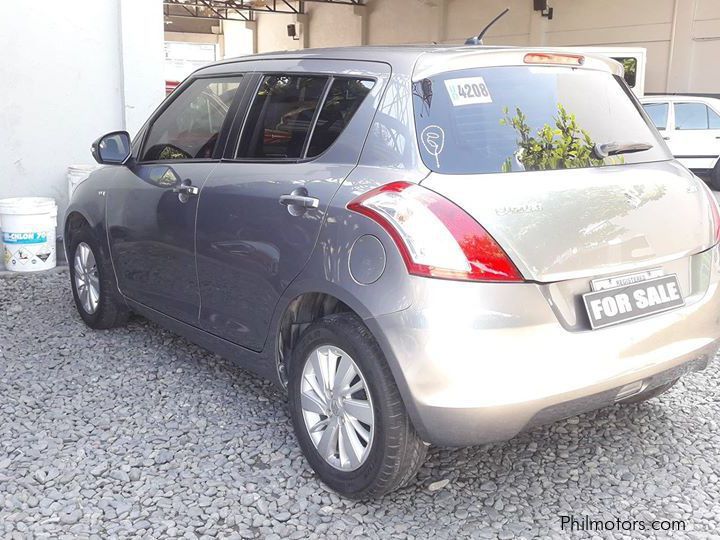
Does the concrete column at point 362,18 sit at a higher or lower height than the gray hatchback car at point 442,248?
higher

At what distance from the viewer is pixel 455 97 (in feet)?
8.79

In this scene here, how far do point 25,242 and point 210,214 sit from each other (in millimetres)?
3547

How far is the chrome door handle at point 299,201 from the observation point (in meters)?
2.82

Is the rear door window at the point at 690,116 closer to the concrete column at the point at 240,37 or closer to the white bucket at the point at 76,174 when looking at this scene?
the white bucket at the point at 76,174

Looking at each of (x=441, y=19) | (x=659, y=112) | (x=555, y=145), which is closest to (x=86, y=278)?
(x=555, y=145)

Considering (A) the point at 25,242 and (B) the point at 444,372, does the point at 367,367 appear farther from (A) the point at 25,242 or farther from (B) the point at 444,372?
(A) the point at 25,242

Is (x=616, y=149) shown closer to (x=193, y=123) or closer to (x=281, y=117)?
(x=281, y=117)

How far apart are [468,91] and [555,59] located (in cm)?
49

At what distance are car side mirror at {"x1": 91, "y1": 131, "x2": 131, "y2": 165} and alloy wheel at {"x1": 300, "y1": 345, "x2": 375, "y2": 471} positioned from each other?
1895 millimetres

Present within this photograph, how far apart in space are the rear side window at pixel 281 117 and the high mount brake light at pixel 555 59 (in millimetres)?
815

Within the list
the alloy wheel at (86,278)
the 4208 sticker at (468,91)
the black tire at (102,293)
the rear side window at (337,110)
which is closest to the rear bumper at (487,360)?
the 4208 sticker at (468,91)

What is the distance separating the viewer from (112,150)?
4137 mm

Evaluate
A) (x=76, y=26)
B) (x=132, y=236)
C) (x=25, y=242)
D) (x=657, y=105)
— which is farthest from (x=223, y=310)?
(x=657, y=105)

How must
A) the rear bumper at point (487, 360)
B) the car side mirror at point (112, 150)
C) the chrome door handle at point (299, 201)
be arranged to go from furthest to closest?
1. the car side mirror at point (112, 150)
2. the chrome door handle at point (299, 201)
3. the rear bumper at point (487, 360)
